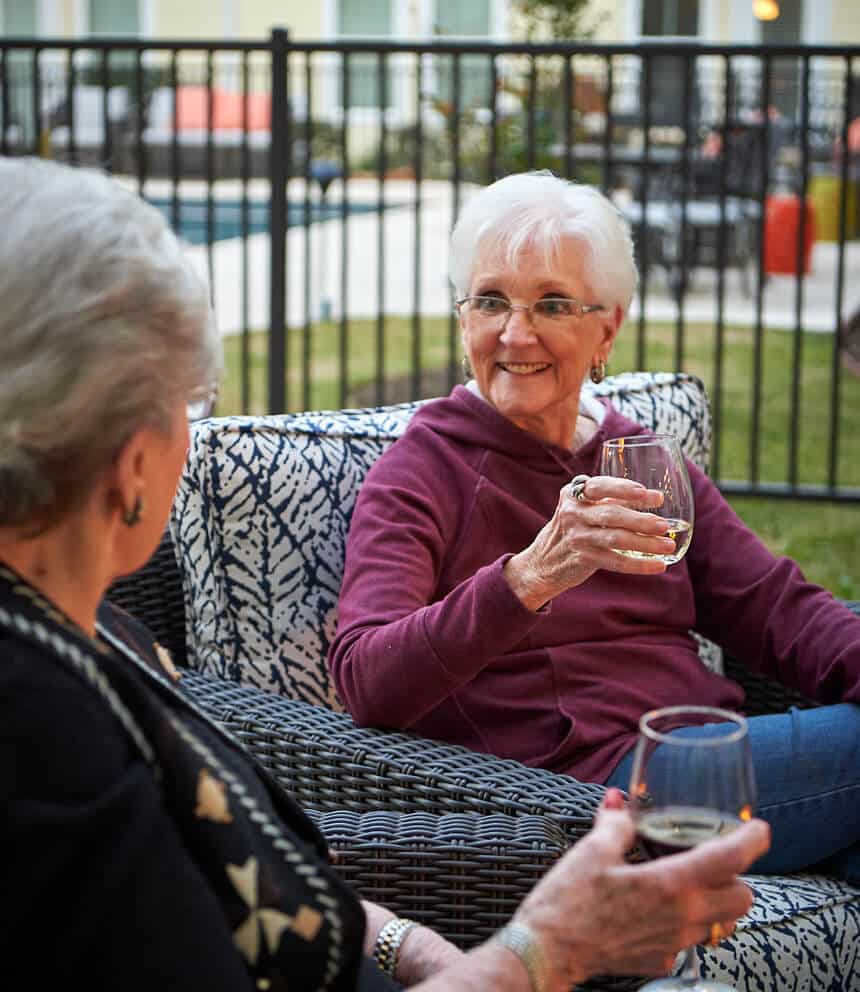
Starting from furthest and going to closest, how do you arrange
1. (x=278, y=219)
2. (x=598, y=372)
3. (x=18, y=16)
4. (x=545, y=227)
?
(x=18, y=16) < (x=278, y=219) < (x=598, y=372) < (x=545, y=227)

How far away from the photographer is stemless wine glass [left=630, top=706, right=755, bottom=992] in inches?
49.4

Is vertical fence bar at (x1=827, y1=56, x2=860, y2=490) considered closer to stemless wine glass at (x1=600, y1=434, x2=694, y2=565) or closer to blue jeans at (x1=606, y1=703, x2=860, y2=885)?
blue jeans at (x1=606, y1=703, x2=860, y2=885)

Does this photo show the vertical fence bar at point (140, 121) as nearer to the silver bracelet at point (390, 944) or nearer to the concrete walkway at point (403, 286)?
the concrete walkway at point (403, 286)

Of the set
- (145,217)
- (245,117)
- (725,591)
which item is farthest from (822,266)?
(145,217)

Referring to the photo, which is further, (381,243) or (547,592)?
(381,243)

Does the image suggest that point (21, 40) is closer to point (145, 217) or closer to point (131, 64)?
point (145, 217)

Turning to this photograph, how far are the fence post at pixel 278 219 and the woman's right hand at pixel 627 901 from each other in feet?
13.7

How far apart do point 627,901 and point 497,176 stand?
185 inches

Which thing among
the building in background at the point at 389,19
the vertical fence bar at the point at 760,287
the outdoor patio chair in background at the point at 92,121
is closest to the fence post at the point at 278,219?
the vertical fence bar at the point at 760,287

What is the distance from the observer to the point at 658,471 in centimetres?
199

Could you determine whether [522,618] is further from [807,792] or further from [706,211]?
[706,211]

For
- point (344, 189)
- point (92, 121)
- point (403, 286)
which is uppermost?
point (92, 121)

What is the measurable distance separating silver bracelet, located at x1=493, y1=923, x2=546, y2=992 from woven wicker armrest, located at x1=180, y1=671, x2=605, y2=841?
640mm

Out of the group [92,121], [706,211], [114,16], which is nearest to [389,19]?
[114,16]
